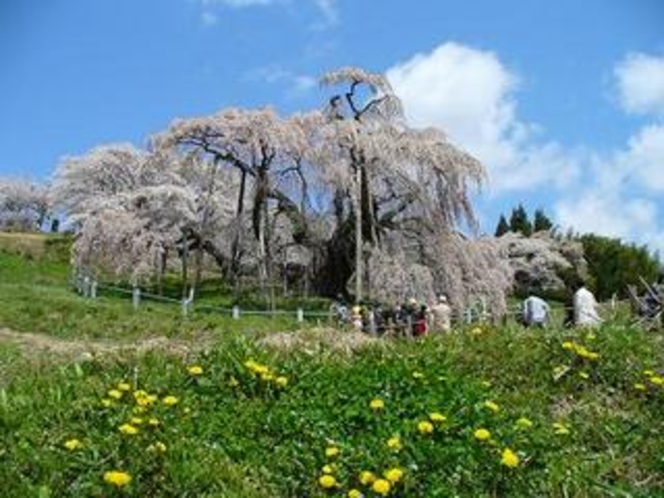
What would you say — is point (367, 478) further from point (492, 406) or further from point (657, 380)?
point (657, 380)

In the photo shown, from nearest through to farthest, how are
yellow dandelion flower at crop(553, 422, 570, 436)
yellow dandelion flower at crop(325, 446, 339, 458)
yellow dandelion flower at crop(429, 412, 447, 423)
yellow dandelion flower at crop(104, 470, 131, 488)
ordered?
yellow dandelion flower at crop(104, 470, 131, 488) < yellow dandelion flower at crop(325, 446, 339, 458) < yellow dandelion flower at crop(429, 412, 447, 423) < yellow dandelion flower at crop(553, 422, 570, 436)

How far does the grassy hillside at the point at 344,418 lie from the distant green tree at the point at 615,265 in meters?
42.7

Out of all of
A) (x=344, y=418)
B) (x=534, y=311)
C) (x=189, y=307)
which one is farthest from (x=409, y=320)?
(x=189, y=307)

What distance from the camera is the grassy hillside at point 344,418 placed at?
551 centimetres

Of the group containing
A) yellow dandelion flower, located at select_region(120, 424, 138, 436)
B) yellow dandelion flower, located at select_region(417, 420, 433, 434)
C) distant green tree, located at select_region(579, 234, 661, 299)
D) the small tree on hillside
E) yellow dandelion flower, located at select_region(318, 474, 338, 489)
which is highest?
the small tree on hillside

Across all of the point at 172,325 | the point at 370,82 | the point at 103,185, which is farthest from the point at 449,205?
the point at 103,185

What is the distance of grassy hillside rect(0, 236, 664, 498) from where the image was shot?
5512 mm

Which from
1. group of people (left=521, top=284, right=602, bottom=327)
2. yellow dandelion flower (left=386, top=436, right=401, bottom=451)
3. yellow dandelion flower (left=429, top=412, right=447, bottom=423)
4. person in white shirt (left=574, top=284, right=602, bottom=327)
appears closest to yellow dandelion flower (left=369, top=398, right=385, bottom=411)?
yellow dandelion flower (left=429, top=412, right=447, bottom=423)

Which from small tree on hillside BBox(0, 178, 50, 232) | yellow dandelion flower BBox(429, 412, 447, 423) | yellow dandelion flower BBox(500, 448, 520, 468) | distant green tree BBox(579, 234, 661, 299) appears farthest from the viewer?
small tree on hillside BBox(0, 178, 50, 232)

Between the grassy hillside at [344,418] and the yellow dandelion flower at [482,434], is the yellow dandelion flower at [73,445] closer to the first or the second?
the grassy hillside at [344,418]

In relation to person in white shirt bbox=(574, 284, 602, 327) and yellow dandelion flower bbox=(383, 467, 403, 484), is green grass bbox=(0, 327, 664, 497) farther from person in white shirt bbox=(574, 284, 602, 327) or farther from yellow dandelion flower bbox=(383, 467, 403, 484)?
person in white shirt bbox=(574, 284, 602, 327)

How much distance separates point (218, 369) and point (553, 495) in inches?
110

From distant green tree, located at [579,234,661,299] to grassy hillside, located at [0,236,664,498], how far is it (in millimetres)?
42686

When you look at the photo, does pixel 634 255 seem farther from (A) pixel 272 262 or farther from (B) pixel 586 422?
(B) pixel 586 422
